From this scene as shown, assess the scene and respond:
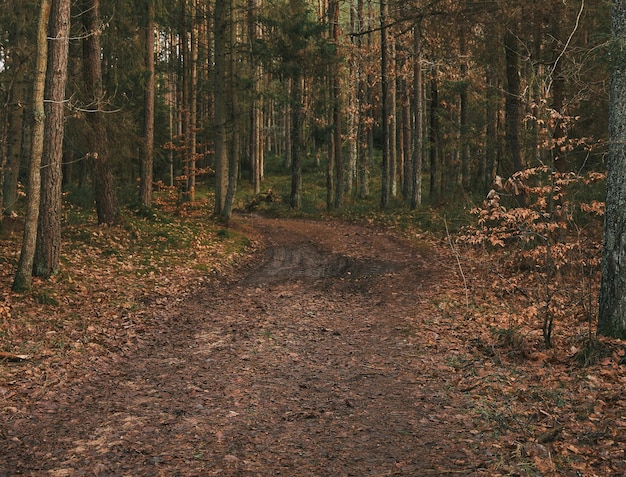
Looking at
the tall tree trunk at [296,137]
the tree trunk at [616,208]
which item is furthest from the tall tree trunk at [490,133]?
the tree trunk at [616,208]

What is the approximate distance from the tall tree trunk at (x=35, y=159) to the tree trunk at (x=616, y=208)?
Answer: 9133 millimetres

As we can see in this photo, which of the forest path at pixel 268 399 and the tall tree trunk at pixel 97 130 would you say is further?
the tall tree trunk at pixel 97 130

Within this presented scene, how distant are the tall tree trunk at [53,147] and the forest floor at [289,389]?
0.71 m

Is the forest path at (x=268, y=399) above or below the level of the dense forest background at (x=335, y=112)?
below

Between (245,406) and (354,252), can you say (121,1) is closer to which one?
(354,252)

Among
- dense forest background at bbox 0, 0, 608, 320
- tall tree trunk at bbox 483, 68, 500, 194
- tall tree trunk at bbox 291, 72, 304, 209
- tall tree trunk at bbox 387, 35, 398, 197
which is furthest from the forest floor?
tall tree trunk at bbox 387, 35, 398, 197

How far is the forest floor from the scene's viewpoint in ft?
17.6

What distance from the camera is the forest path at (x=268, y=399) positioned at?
5.40 m

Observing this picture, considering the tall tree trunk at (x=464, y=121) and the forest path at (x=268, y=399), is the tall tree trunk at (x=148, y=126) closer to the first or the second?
the forest path at (x=268, y=399)

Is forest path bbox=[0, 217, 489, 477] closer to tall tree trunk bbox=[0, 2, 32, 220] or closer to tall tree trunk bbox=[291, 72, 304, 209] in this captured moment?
tall tree trunk bbox=[0, 2, 32, 220]

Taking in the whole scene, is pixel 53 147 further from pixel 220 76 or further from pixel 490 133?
pixel 490 133

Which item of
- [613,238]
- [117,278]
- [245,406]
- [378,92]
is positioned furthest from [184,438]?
[378,92]

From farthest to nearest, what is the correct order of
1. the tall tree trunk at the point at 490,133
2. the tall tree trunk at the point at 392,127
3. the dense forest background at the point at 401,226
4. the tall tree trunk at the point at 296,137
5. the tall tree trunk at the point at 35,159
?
the tall tree trunk at the point at 392,127 → the tall tree trunk at the point at 296,137 → the tall tree trunk at the point at 490,133 → the tall tree trunk at the point at 35,159 → the dense forest background at the point at 401,226

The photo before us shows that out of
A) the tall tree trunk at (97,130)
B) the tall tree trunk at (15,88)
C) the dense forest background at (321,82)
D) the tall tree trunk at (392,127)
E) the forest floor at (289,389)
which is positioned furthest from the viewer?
the tall tree trunk at (392,127)
